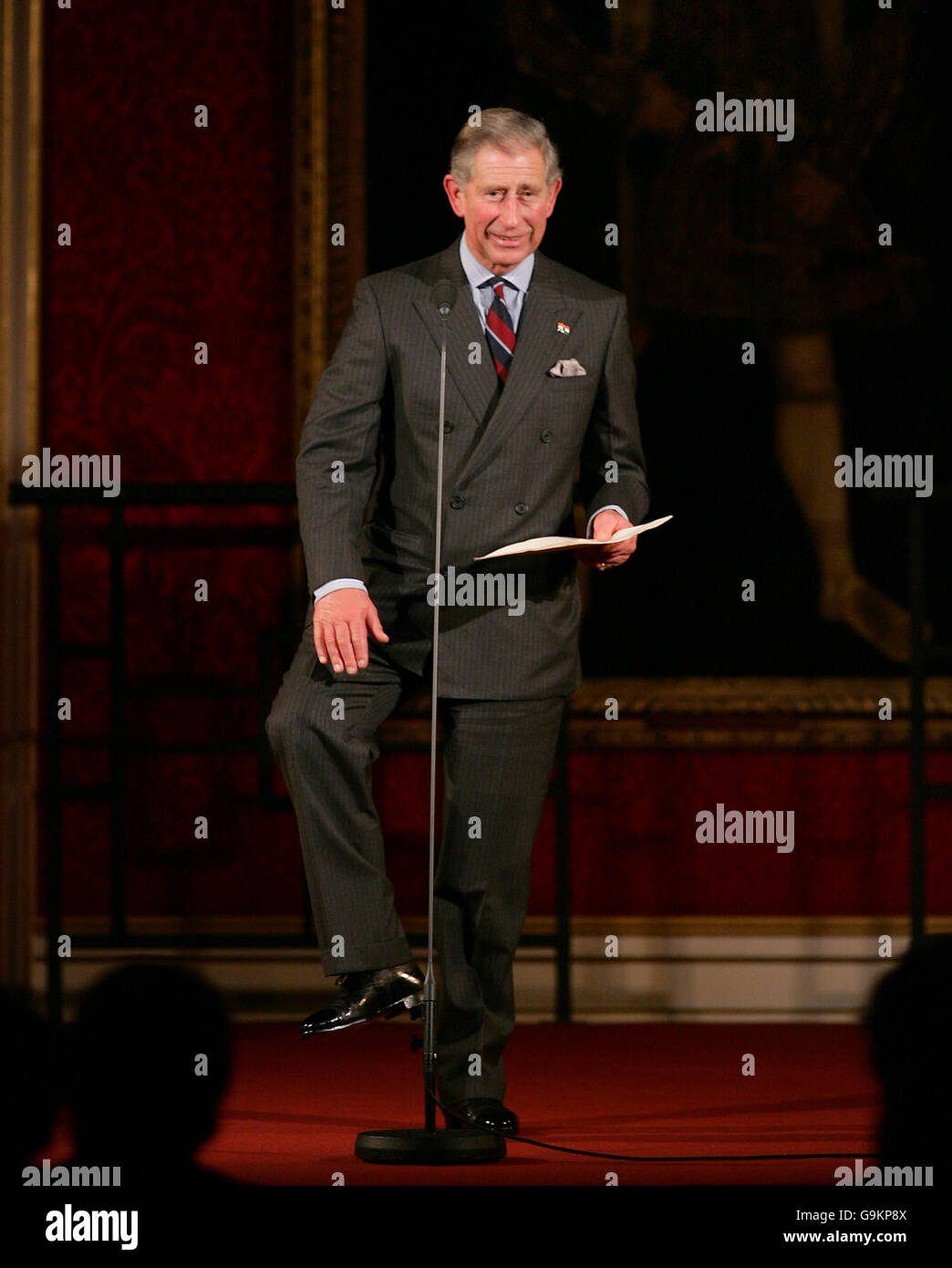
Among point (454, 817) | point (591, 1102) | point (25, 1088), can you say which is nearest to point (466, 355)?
point (454, 817)

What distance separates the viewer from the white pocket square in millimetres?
3176

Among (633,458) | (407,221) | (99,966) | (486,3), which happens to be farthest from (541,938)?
(486,3)

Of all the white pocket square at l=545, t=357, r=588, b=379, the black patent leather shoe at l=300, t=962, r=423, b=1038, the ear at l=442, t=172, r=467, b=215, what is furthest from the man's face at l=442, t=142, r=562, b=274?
the black patent leather shoe at l=300, t=962, r=423, b=1038

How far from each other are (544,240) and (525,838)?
2.07 m

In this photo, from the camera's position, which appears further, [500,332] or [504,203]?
[500,332]

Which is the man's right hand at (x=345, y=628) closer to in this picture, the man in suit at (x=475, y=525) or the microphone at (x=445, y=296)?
the man in suit at (x=475, y=525)

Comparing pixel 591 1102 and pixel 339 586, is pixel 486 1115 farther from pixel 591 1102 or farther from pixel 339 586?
pixel 339 586

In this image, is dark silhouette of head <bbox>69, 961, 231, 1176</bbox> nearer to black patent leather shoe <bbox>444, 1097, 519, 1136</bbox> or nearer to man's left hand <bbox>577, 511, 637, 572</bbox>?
black patent leather shoe <bbox>444, 1097, 519, 1136</bbox>

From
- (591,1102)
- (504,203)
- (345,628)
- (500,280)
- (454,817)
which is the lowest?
(591,1102)

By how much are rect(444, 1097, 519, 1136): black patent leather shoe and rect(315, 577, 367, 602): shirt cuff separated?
2.91ft

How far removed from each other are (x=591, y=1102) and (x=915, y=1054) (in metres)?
1.71

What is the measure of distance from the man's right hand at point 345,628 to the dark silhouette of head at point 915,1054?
114 cm

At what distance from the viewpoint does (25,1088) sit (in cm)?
203
